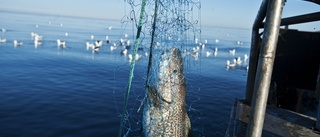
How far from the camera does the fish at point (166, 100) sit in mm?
4723

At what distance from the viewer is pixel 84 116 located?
44.7ft

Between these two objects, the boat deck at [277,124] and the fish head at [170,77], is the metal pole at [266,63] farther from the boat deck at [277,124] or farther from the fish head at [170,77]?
the fish head at [170,77]

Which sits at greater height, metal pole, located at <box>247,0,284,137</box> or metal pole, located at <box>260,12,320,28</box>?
metal pole, located at <box>260,12,320,28</box>

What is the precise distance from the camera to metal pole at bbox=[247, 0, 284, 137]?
2.33m

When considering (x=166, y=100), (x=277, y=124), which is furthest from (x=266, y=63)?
(x=277, y=124)

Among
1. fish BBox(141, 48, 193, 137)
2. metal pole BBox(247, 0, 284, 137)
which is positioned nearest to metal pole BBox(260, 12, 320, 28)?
metal pole BBox(247, 0, 284, 137)

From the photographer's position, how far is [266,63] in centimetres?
241

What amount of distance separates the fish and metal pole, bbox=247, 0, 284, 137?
2357 mm

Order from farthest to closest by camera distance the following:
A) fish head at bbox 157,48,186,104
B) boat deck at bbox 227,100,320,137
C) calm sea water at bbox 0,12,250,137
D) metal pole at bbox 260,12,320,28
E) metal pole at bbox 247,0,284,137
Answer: calm sea water at bbox 0,12,250,137 → fish head at bbox 157,48,186,104 → boat deck at bbox 227,100,320,137 → metal pole at bbox 260,12,320,28 → metal pole at bbox 247,0,284,137

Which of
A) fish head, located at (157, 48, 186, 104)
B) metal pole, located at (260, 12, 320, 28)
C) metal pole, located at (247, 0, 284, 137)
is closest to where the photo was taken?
metal pole, located at (247, 0, 284, 137)

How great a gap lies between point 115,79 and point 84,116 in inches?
349

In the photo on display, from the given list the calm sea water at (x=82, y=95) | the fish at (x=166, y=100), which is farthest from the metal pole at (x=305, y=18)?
the calm sea water at (x=82, y=95)

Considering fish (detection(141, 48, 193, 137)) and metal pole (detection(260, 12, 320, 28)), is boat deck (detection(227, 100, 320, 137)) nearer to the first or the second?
fish (detection(141, 48, 193, 137))

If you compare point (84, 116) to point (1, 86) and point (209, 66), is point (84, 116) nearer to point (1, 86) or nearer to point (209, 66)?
point (1, 86)
